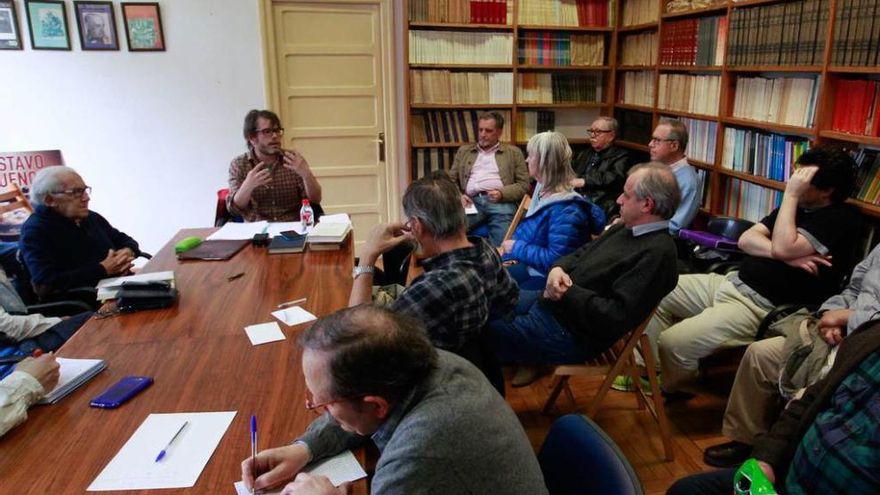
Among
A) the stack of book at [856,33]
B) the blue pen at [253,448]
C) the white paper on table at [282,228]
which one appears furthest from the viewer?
the white paper on table at [282,228]

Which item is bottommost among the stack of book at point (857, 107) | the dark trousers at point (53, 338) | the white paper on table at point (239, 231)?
the dark trousers at point (53, 338)

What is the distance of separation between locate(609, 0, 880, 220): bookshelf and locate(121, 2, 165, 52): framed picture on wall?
140 inches

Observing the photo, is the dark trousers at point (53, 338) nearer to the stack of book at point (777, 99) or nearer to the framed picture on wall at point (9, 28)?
the framed picture on wall at point (9, 28)

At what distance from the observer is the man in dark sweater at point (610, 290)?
7.11 ft

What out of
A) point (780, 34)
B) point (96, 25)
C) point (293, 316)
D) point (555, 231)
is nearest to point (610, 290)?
point (555, 231)

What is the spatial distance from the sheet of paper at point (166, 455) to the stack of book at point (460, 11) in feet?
12.5

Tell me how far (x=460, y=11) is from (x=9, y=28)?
319 centimetres

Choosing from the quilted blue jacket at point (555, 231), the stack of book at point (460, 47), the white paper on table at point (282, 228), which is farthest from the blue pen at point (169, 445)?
the stack of book at point (460, 47)

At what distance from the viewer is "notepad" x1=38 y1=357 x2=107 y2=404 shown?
1.52 m

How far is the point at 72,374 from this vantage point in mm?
1612

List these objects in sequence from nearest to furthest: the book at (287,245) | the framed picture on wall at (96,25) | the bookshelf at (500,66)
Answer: the book at (287,245), the framed picture on wall at (96,25), the bookshelf at (500,66)

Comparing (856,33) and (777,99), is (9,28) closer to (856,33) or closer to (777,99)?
(777,99)

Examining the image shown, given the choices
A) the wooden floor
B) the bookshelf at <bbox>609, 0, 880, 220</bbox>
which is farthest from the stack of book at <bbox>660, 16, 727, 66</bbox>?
the wooden floor

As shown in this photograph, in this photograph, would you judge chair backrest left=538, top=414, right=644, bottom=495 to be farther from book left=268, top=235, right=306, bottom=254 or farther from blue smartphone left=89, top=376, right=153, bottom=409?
book left=268, top=235, right=306, bottom=254
